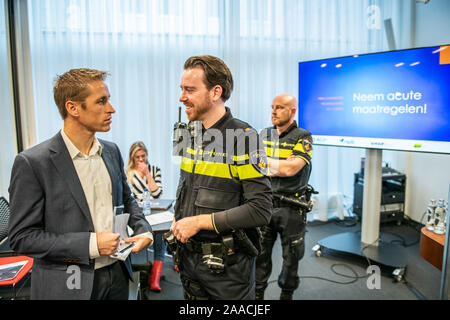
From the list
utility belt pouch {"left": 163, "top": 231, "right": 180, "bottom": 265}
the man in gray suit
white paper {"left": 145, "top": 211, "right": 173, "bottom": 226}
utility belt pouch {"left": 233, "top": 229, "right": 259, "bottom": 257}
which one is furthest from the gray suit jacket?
white paper {"left": 145, "top": 211, "right": 173, "bottom": 226}

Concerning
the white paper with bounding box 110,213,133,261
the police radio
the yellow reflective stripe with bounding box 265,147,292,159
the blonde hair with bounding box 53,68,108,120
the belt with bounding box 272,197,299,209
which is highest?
the blonde hair with bounding box 53,68,108,120

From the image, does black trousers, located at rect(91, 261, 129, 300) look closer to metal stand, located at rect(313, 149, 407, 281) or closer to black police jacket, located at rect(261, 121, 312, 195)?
black police jacket, located at rect(261, 121, 312, 195)

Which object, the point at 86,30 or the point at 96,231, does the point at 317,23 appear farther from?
the point at 96,231

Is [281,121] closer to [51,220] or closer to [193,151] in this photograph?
[193,151]

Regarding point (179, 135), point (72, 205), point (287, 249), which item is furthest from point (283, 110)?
point (72, 205)

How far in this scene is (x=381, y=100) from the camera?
9.75ft

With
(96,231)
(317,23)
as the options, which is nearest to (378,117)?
(317,23)

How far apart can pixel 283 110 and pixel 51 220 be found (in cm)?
187

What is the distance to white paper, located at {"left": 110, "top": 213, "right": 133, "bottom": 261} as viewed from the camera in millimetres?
1211

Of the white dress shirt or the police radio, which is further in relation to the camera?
the police radio

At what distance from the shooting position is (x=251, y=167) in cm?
129

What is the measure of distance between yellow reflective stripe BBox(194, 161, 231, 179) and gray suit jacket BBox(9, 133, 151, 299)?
0.49 metres

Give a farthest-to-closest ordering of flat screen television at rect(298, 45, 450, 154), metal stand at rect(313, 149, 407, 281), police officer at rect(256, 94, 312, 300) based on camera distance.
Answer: metal stand at rect(313, 149, 407, 281) → flat screen television at rect(298, 45, 450, 154) → police officer at rect(256, 94, 312, 300)
